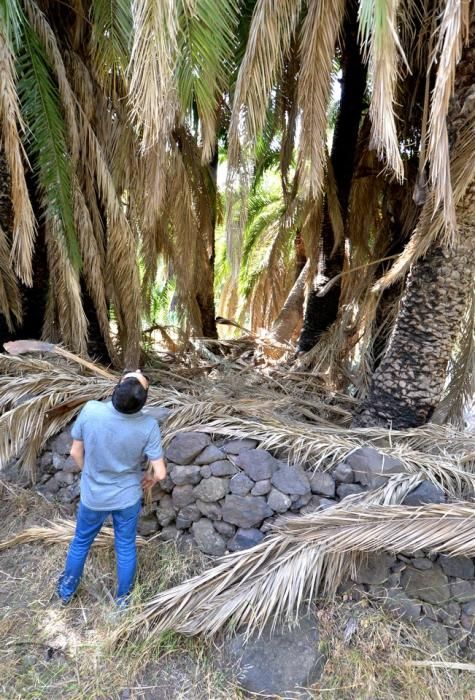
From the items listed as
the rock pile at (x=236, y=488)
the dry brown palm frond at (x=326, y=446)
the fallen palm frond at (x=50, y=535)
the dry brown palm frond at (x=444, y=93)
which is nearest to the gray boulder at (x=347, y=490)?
the rock pile at (x=236, y=488)

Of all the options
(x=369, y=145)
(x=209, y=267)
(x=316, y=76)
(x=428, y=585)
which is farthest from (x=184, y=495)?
(x=209, y=267)

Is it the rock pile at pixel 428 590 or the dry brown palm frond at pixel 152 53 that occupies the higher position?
the dry brown palm frond at pixel 152 53

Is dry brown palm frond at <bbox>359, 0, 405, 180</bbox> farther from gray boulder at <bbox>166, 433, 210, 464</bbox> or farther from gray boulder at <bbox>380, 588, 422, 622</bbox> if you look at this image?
gray boulder at <bbox>380, 588, 422, 622</bbox>

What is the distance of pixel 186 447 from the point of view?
3.63 metres

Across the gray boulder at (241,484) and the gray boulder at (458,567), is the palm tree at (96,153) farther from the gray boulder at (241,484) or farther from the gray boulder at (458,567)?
the gray boulder at (458,567)

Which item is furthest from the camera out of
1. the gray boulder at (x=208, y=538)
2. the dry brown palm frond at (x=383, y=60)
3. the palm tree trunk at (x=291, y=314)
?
the palm tree trunk at (x=291, y=314)

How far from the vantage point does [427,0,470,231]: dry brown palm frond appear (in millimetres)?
2602

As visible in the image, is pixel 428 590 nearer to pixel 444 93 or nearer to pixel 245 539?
pixel 245 539

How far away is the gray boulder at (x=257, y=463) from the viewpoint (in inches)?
137

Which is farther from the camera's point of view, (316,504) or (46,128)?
(46,128)

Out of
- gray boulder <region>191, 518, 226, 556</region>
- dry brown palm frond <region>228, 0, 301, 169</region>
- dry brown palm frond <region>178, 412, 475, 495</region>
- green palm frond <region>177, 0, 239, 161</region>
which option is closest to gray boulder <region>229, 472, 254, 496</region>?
dry brown palm frond <region>178, 412, 475, 495</region>

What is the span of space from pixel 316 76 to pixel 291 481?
9.55 ft

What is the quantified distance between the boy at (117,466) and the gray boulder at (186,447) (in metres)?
0.43

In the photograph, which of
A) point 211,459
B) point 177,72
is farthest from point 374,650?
point 177,72
